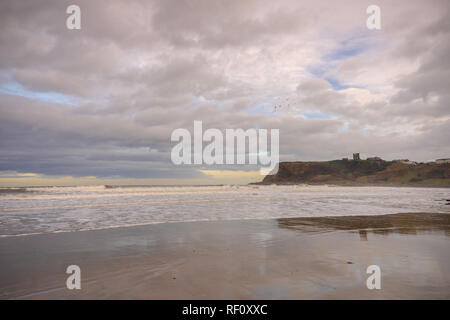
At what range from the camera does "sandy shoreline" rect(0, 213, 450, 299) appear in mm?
4367

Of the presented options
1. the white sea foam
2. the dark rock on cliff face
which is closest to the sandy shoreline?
the white sea foam

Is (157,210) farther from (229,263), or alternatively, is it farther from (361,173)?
(361,173)

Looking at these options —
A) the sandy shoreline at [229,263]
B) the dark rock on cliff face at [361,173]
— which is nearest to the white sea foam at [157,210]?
the sandy shoreline at [229,263]

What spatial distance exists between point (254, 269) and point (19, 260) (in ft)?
19.2

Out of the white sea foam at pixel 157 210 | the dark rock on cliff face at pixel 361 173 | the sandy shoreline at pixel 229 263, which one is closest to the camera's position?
the sandy shoreline at pixel 229 263

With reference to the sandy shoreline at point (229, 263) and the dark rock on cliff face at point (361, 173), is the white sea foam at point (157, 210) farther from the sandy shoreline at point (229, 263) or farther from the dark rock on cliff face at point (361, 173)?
the dark rock on cliff face at point (361, 173)

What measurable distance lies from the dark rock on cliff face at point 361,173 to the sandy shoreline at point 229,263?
130135 mm

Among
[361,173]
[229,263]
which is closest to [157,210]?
[229,263]

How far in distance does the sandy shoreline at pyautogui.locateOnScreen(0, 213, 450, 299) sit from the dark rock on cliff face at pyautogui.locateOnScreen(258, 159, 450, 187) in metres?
130

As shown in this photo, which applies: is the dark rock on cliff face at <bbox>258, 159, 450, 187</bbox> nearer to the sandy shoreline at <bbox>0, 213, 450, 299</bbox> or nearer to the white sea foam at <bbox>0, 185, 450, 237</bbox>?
the white sea foam at <bbox>0, 185, 450, 237</bbox>

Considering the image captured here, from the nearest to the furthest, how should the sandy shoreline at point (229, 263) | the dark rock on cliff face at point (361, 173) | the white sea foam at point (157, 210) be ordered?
the sandy shoreline at point (229, 263) → the white sea foam at point (157, 210) → the dark rock on cliff face at point (361, 173)

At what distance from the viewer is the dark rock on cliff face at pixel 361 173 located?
12162cm
